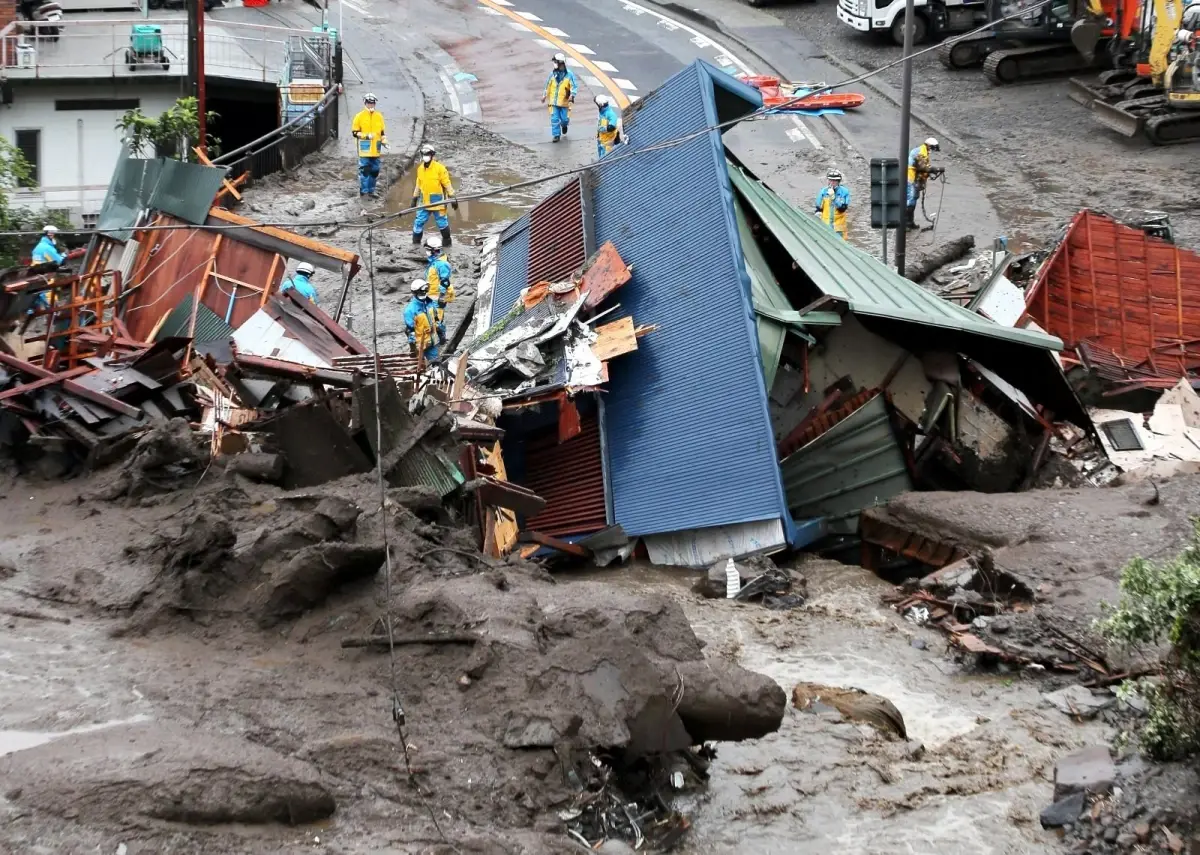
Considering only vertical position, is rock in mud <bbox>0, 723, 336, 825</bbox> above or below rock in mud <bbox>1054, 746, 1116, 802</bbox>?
above

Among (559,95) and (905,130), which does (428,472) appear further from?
(559,95)

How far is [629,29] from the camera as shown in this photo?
2936 cm

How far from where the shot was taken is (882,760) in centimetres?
970

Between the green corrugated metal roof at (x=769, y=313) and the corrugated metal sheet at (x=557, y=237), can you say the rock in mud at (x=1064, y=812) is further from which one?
the corrugated metal sheet at (x=557, y=237)

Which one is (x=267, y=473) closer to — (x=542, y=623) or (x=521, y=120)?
(x=542, y=623)

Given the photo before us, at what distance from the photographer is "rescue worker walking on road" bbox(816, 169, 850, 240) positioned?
20.0m

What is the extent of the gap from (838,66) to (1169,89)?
629 cm

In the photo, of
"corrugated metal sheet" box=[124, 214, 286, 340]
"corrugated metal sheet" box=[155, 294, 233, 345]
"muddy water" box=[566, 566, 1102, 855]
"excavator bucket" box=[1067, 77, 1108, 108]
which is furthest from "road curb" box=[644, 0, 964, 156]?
"muddy water" box=[566, 566, 1102, 855]

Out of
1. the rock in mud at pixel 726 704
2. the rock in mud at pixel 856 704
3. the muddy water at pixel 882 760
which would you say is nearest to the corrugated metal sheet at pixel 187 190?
the muddy water at pixel 882 760

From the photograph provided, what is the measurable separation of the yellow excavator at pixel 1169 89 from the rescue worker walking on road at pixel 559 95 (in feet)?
30.0

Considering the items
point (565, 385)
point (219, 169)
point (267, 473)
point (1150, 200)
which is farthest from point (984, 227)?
point (267, 473)

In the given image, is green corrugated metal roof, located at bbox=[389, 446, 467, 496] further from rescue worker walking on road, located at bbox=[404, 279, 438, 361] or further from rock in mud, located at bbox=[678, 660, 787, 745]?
rescue worker walking on road, located at bbox=[404, 279, 438, 361]

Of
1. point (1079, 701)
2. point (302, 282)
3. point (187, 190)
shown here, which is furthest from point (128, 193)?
point (1079, 701)

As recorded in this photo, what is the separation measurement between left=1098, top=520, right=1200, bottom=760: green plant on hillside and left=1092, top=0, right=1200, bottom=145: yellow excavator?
644 inches
